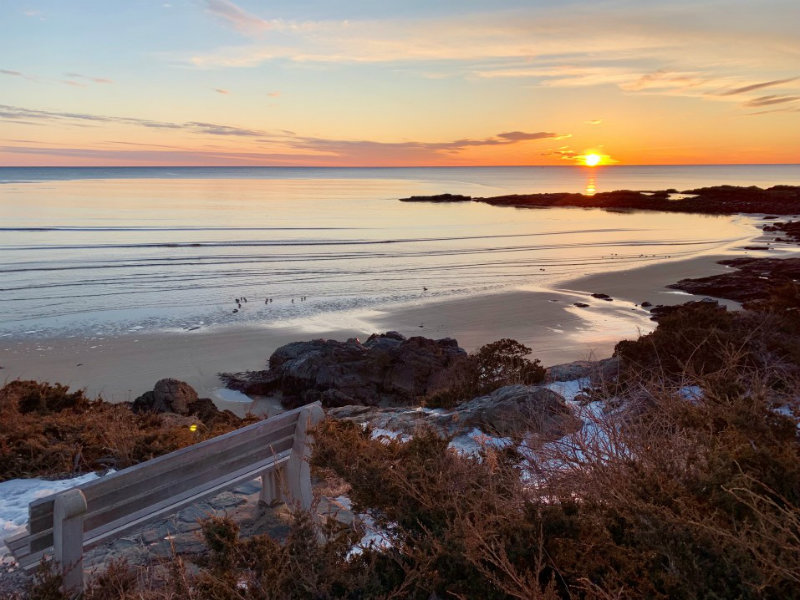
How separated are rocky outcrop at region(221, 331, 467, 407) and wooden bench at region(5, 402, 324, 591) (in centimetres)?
759

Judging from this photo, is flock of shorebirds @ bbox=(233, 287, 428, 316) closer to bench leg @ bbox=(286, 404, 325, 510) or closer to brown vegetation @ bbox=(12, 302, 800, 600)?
bench leg @ bbox=(286, 404, 325, 510)

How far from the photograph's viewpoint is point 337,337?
16859mm

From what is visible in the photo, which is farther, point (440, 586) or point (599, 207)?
point (599, 207)

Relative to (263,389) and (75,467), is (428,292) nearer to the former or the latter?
(263,389)

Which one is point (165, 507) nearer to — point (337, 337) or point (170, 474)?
point (170, 474)

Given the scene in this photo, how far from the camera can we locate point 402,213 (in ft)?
179

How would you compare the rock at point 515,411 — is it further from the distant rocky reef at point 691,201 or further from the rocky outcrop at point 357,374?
the distant rocky reef at point 691,201

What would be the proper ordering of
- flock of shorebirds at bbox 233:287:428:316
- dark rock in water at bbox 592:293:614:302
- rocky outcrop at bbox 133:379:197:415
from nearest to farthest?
rocky outcrop at bbox 133:379:197:415, flock of shorebirds at bbox 233:287:428:316, dark rock in water at bbox 592:293:614:302

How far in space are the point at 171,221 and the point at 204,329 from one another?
2817 cm

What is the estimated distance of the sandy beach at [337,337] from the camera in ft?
45.1

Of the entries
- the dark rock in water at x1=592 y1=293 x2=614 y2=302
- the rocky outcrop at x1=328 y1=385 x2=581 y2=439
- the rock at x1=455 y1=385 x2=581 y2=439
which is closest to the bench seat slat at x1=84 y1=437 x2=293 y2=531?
the rocky outcrop at x1=328 y1=385 x2=581 y2=439

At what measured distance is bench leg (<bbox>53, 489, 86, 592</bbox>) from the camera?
3.30 meters

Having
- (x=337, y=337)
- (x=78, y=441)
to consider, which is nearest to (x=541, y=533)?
(x=78, y=441)

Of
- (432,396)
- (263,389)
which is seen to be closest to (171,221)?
(263,389)
